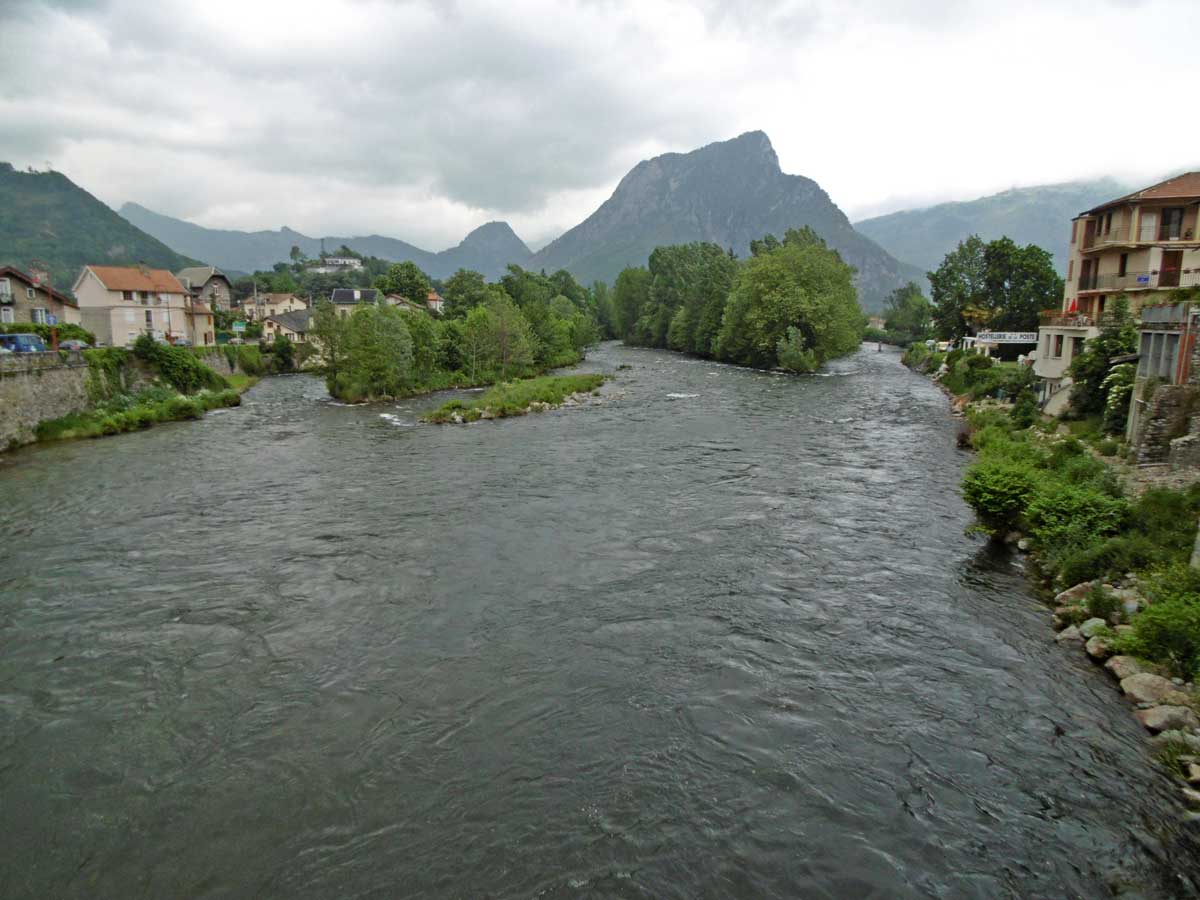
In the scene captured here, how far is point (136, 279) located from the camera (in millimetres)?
66188

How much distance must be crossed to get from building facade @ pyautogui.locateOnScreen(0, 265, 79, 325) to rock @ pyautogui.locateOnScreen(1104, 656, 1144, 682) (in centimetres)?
6617

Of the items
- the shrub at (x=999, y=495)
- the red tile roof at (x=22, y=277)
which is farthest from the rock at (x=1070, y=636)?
the red tile roof at (x=22, y=277)

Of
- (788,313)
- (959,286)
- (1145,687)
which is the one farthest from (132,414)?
(959,286)

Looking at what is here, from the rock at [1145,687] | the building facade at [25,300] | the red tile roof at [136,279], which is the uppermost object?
the red tile roof at [136,279]

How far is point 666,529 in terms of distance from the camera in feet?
66.1

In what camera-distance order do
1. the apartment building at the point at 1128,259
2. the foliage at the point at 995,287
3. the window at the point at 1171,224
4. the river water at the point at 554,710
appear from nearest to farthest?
1. the river water at the point at 554,710
2. the apartment building at the point at 1128,259
3. the window at the point at 1171,224
4. the foliage at the point at 995,287

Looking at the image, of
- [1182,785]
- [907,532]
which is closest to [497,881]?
[1182,785]

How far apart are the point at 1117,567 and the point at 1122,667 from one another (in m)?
3.93

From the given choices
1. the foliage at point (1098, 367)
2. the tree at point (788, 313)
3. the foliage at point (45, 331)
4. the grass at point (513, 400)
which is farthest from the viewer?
the tree at point (788, 313)

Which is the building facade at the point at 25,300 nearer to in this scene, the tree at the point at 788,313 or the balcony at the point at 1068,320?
the tree at the point at 788,313

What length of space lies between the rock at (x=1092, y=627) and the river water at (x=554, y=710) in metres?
0.62

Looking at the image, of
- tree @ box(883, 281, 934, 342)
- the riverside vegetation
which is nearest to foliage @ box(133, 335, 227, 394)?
the riverside vegetation

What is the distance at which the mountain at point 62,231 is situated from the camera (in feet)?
472

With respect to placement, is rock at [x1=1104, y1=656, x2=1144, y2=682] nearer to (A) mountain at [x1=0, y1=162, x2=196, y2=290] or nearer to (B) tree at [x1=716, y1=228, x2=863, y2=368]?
(B) tree at [x1=716, y1=228, x2=863, y2=368]
